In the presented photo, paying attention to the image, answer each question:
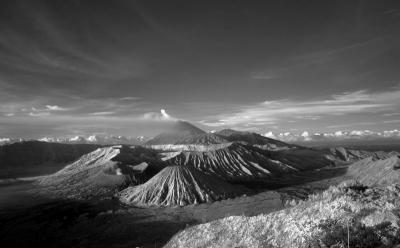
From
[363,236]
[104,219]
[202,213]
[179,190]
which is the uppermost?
[363,236]

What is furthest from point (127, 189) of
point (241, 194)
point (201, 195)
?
point (241, 194)

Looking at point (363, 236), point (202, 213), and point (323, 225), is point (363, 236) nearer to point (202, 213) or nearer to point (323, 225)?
point (323, 225)

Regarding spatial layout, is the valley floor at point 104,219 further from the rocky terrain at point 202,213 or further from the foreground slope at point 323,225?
the foreground slope at point 323,225

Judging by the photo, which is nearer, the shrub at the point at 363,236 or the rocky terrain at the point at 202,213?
the shrub at the point at 363,236

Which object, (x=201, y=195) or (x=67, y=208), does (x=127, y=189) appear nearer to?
(x=67, y=208)

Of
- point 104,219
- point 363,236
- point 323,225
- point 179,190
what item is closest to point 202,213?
point 179,190

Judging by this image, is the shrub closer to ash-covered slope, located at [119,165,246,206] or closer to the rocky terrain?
the rocky terrain

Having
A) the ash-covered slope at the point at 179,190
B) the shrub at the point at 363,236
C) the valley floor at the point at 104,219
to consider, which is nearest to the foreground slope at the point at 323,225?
the shrub at the point at 363,236
